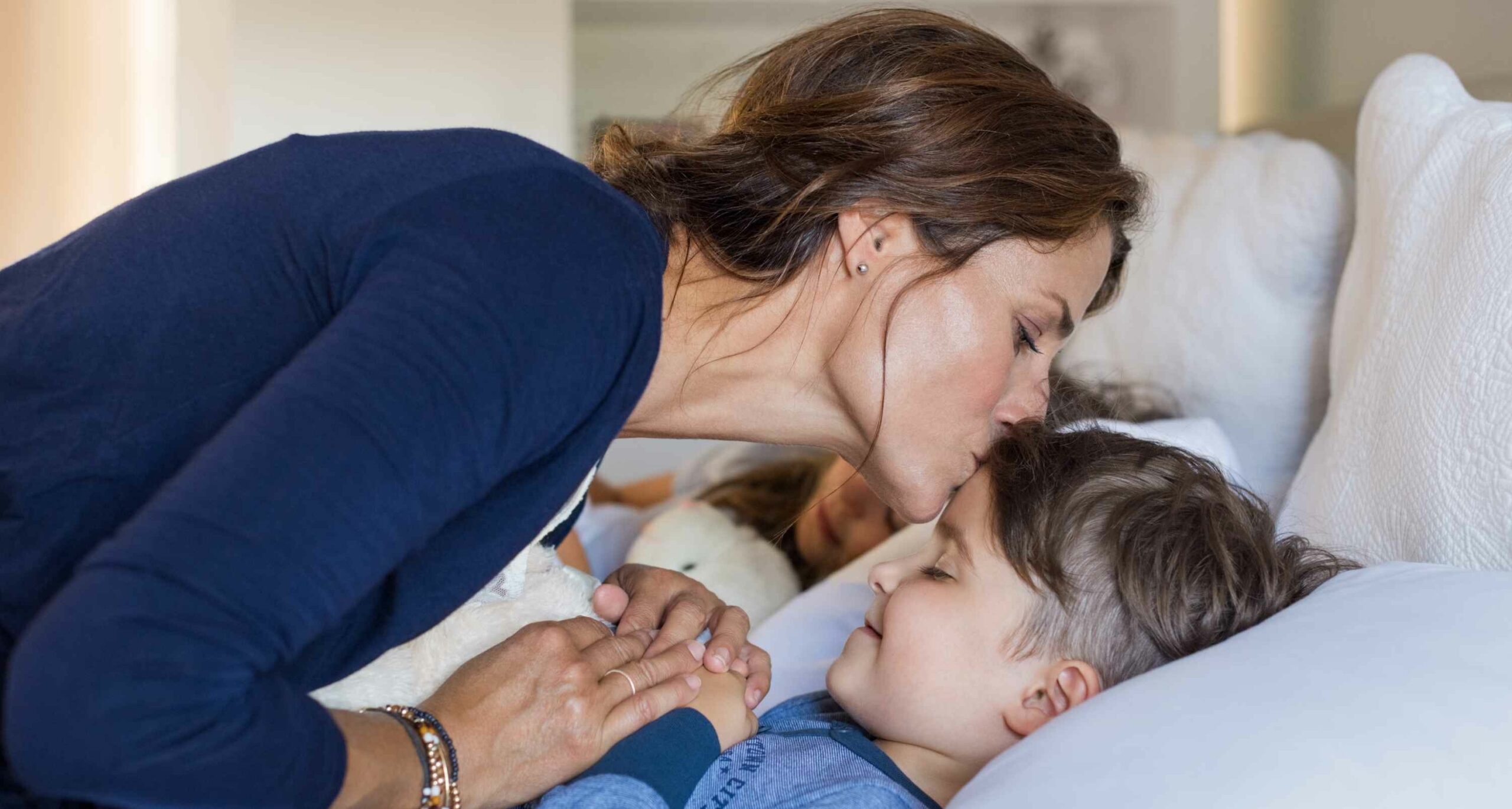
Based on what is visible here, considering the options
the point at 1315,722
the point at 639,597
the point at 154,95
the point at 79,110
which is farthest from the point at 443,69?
the point at 1315,722

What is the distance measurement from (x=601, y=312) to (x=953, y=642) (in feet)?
1.51

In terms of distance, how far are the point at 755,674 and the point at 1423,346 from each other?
650mm

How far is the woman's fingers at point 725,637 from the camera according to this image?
1016 mm

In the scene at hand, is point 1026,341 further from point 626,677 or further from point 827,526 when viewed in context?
point 827,526

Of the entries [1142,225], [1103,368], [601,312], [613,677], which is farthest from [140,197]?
[1103,368]

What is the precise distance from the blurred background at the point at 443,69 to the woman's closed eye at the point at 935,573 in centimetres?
137

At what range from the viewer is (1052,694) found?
0.99 metres

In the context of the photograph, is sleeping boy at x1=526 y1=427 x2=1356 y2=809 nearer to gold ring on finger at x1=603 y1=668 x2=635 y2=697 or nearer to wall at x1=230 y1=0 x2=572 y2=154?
gold ring on finger at x1=603 y1=668 x2=635 y2=697

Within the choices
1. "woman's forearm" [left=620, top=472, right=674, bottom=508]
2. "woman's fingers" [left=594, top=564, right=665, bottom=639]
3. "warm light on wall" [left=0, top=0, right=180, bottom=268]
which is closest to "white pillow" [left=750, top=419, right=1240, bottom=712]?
"woman's fingers" [left=594, top=564, right=665, bottom=639]

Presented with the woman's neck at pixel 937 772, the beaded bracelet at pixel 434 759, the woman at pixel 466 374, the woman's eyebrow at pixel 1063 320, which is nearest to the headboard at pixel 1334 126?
the woman at pixel 466 374

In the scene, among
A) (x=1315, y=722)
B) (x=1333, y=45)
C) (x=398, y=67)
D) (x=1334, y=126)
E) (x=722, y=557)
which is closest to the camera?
(x=1315, y=722)

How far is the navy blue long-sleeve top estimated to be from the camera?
0.55 metres

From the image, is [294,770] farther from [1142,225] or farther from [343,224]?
[1142,225]

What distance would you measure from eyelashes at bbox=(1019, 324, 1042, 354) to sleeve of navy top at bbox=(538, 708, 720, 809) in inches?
16.2
